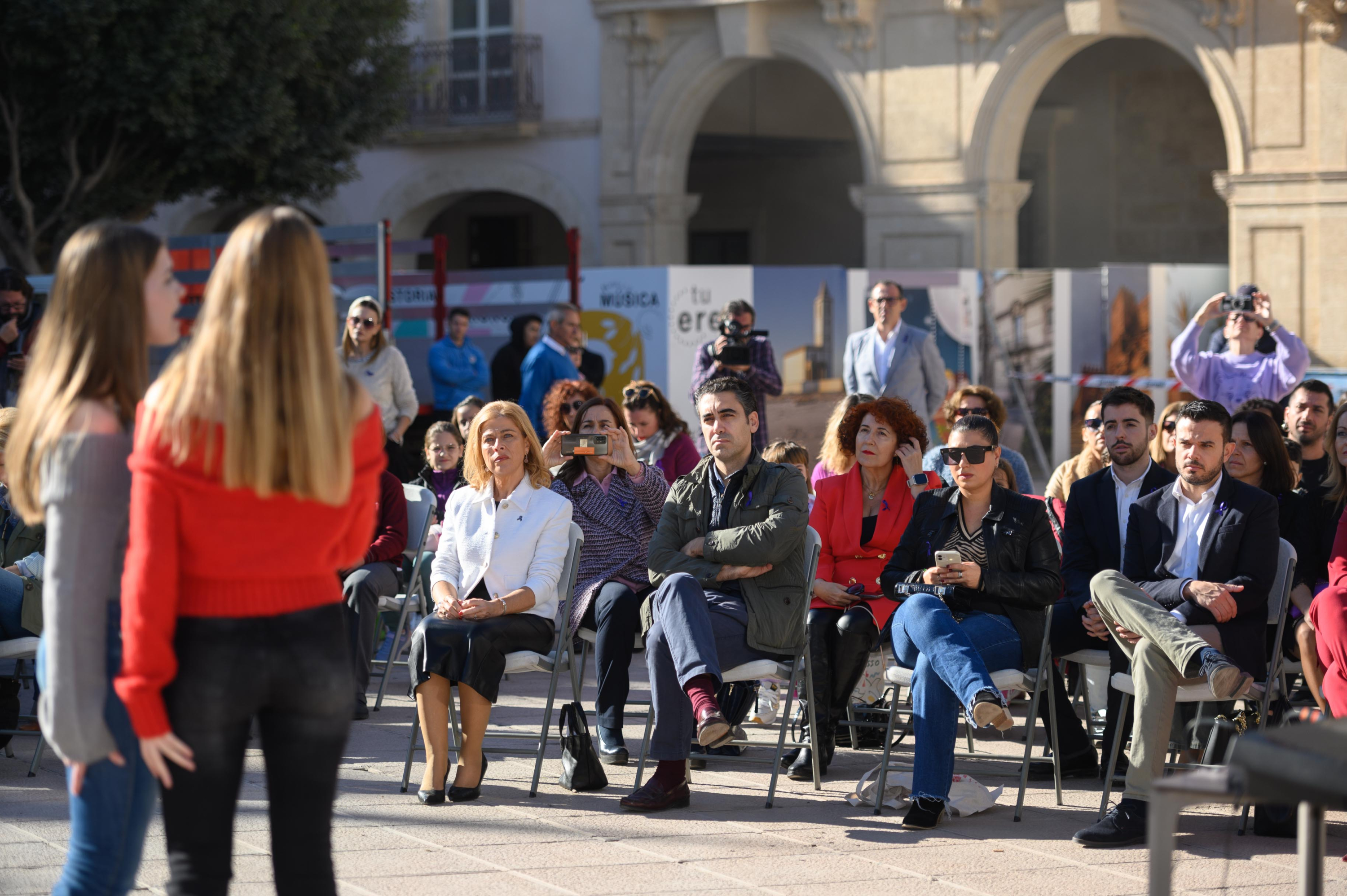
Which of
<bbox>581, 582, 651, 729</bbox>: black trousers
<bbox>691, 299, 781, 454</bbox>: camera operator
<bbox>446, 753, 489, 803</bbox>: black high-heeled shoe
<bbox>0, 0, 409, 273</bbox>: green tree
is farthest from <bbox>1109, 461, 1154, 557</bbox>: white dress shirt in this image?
<bbox>0, 0, 409, 273</bbox>: green tree

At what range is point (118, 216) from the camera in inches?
711

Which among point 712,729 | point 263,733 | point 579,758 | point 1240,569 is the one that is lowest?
point 579,758

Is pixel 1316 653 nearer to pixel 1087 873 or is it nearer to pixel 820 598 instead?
pixel 1087 873

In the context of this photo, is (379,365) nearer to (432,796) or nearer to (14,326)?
(14,326)

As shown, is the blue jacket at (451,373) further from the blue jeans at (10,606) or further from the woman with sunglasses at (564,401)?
the blue jeans at (10,606)

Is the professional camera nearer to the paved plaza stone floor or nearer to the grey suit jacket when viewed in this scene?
the grey suit jacket

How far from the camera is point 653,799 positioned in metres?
5.55

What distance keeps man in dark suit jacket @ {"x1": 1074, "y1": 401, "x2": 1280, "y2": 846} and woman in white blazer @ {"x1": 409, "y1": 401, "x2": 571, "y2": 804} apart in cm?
197

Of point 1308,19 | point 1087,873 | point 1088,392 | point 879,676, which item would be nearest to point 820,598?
point 879,676

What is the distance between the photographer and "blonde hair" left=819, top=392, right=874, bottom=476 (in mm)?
6574

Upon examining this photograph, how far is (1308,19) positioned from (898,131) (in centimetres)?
460

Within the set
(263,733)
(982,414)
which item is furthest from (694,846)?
(982,414)

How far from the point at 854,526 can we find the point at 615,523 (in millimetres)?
965

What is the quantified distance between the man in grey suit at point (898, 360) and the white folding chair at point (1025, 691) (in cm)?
444
